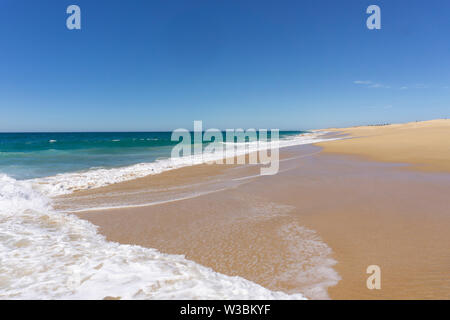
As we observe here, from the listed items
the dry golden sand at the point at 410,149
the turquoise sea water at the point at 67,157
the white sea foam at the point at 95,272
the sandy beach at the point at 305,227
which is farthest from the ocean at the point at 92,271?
the dry golden sand at the point at 410,149

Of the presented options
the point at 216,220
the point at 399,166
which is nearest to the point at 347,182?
the point at 399,166

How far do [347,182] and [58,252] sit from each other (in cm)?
870

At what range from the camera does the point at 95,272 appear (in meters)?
3.43

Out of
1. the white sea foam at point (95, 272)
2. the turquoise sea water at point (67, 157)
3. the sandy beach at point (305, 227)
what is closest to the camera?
the white sea foam at point (95, 272)

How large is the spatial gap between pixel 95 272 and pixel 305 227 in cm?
393

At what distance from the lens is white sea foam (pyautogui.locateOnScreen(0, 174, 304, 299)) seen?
9.79ft

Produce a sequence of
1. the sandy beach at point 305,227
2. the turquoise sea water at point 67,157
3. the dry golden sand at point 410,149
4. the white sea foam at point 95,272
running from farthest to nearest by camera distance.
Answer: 1. the turquoise sea water at point 67,157
2. the dry golden sand at point 410,149
3. the sandy beach at point 305,227
4. the white sea foam at point 95,272

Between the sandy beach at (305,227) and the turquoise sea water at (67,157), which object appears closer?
the sandy beach at (305,227)

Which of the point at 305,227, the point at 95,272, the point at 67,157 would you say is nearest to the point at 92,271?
the point at 95,272

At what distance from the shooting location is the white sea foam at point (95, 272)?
117 inches

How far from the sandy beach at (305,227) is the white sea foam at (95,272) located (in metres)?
0.28

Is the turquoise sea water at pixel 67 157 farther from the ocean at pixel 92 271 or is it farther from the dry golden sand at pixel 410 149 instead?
the dry golden sand at pixel 410 149
